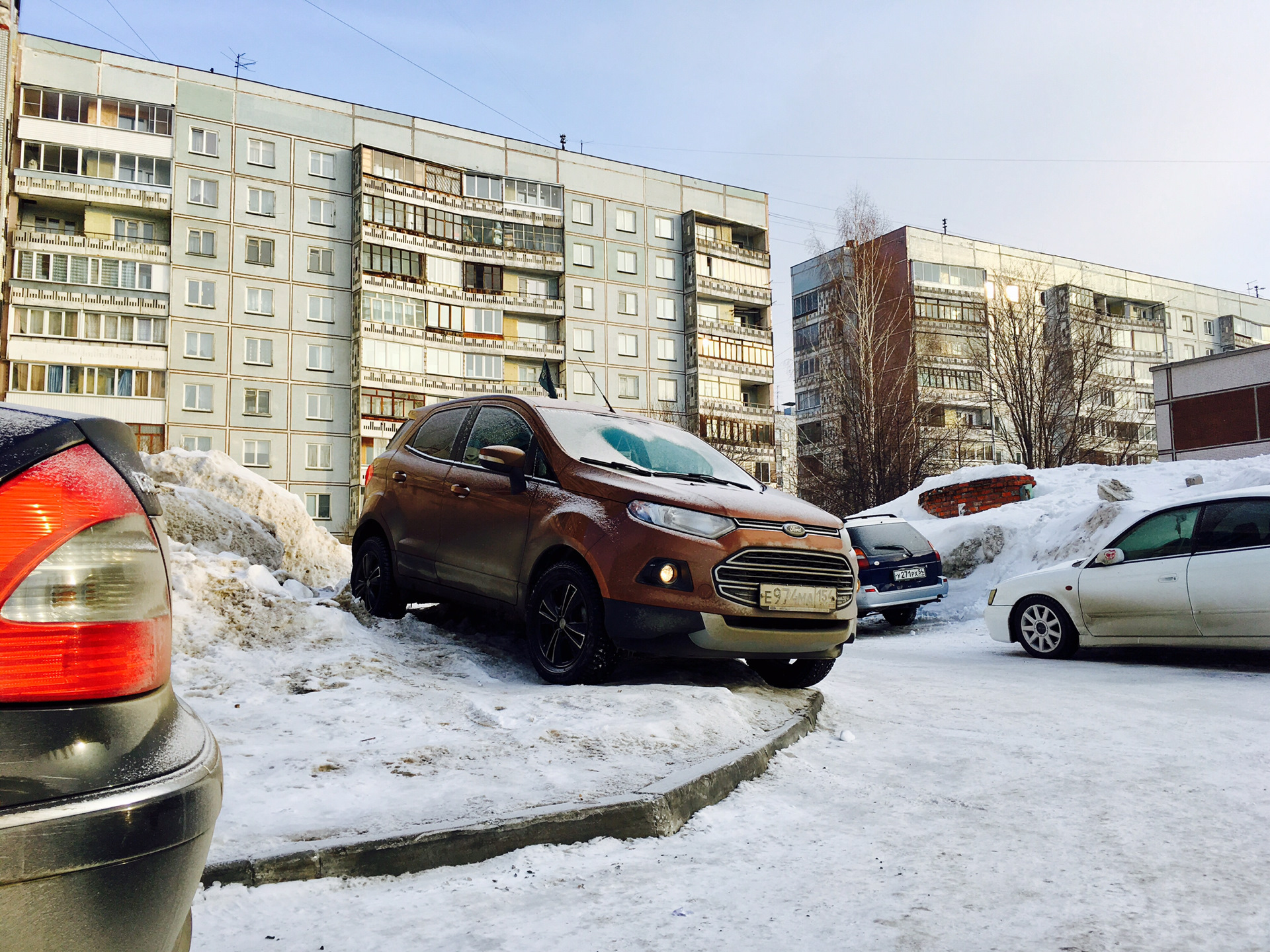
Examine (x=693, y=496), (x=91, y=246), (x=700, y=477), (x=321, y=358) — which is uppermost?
(x=91, y=246)

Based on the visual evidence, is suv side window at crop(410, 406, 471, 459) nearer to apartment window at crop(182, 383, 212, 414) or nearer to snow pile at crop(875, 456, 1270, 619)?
snow pile at crop(875, 456, 1270, 619)

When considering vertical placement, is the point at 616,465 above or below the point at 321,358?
below

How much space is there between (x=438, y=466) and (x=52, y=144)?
43001 millimetres

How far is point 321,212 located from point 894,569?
4057cm

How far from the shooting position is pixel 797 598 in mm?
5848

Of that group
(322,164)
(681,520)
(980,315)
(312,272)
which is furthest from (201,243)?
(681,520)

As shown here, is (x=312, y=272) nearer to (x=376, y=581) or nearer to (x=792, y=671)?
(x=376, y=581)

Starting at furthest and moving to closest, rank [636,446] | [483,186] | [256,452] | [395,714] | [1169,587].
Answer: [483,186] < [256,452] < [1169,587] < [636,446] < [395,714]

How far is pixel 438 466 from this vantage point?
23.7ft

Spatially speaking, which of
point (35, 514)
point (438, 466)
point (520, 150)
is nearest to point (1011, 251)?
point (520, 150)

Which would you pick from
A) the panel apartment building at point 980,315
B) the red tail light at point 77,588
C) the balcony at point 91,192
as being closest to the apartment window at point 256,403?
the balcony at point 91,192

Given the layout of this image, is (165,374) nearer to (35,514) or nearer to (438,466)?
(438,466)

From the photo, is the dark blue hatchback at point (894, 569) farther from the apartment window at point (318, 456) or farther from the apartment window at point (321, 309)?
the apartment window at point (321, 309)

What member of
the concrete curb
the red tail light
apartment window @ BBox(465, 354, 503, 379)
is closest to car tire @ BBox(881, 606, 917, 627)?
the concrete curb
